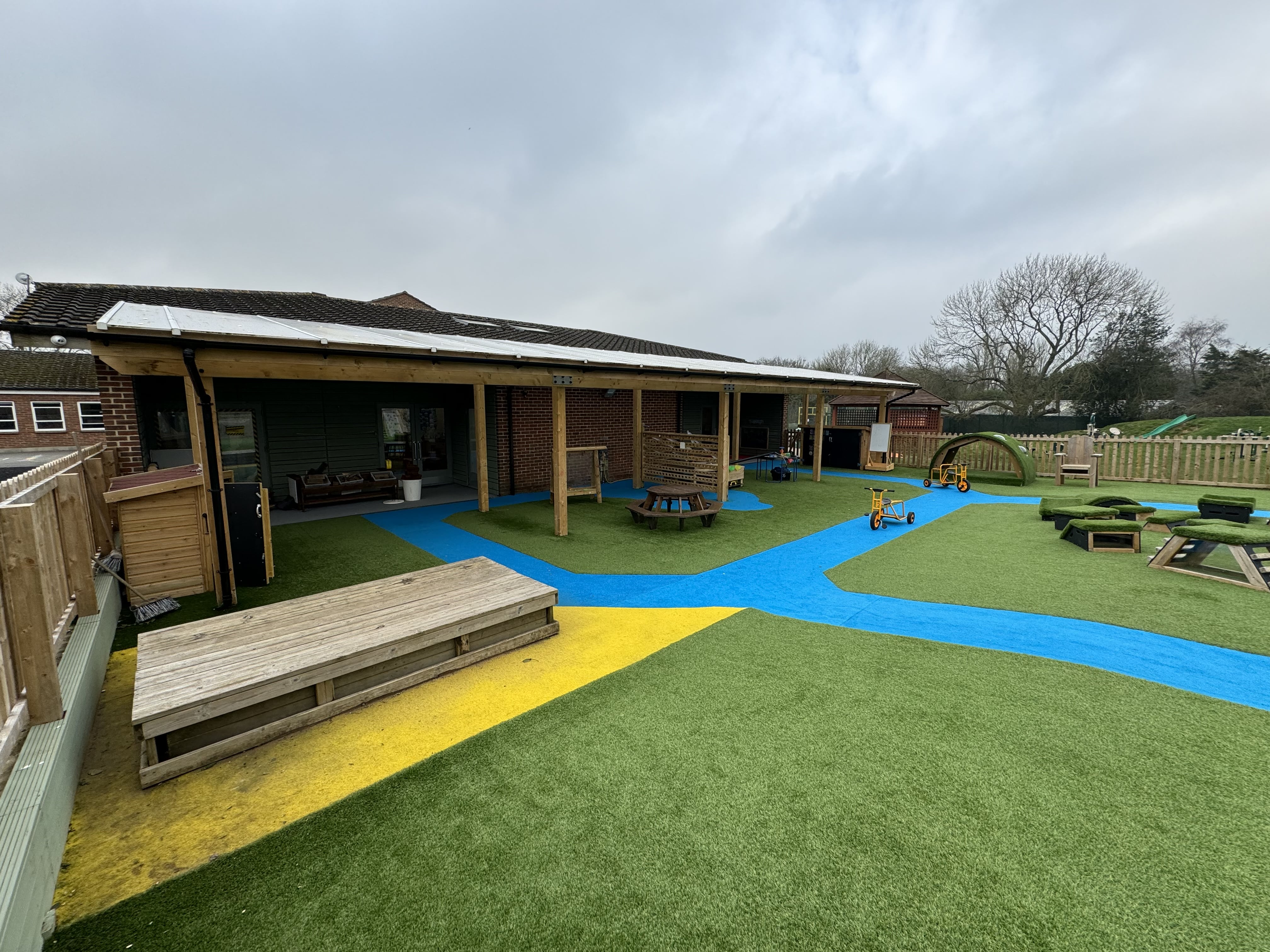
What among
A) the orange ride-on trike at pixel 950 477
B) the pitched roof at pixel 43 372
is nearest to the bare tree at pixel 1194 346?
the orange ride-on trike at pixel 950 477

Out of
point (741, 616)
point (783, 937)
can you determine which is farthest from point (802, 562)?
point (783, 937)

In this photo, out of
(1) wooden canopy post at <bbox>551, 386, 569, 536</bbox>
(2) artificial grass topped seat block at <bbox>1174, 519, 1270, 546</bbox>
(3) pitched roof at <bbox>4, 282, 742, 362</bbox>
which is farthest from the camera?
(1) wooden canopy post at <bbox>551, 386, 569, 536</bbox>

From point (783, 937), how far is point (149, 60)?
17.8m

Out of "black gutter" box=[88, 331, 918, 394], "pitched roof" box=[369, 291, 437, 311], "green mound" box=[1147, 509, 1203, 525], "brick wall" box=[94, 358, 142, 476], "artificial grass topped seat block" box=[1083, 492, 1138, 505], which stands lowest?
"green mound" box=[1147, 509, 1203, 525]

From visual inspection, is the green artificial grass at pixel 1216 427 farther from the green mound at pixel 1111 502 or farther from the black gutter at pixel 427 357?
the black gutter at pixel 427 357

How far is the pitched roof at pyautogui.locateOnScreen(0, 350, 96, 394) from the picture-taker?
25828 mm

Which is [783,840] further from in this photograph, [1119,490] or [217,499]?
[1119,490]

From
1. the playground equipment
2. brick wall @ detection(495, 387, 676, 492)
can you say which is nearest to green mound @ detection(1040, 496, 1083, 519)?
the playground equipment

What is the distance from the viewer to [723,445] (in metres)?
11.0

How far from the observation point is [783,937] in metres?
1.97

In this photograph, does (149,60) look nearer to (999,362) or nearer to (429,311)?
(429,311)

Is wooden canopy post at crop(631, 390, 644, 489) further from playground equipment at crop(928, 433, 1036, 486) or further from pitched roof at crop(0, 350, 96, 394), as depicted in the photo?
pitched roof at crop(0, 350, 96, 394)

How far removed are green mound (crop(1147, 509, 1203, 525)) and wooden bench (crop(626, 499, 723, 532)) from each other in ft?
23.1

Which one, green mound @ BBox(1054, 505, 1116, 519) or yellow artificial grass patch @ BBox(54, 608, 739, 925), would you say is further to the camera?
green mound @ BBox(1054, 505, 1116, 519)
